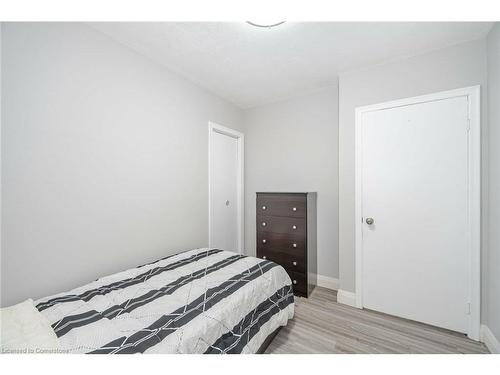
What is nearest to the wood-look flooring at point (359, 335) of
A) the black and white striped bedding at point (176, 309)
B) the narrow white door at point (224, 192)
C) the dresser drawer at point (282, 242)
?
the black and white striped bedding at point (176, 309)

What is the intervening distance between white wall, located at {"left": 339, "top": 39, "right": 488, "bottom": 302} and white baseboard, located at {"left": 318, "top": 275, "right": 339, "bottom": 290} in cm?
38

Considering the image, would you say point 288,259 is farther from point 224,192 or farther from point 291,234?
point 224,192

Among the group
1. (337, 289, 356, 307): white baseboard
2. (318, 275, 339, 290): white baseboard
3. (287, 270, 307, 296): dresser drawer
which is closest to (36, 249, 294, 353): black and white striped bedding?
(287, 270, 307, 296): dresser drawer

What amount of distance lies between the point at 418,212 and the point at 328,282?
4.61 feet

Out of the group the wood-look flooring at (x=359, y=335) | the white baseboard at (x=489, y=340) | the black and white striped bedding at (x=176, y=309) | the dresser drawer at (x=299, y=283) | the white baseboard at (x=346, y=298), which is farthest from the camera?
the dresser drawer at (x=299, y=283)

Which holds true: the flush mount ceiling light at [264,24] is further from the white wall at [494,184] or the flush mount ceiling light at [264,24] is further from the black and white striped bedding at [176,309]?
the black and white striped bedding at [176,309]

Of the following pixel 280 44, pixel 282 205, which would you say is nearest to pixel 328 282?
pixel 282 205

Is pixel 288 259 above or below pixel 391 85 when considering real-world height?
below

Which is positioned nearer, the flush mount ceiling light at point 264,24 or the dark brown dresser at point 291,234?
the flush mount ceiling light at point 264,24

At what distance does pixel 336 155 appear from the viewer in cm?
264

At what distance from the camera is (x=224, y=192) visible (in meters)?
3.10

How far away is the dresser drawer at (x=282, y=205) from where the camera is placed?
247 cm

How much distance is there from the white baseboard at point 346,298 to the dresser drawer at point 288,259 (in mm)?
460

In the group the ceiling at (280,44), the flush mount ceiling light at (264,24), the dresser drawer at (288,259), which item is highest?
the ceiling at (280,44)
